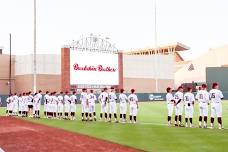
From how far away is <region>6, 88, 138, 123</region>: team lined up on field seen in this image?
24.7 meters

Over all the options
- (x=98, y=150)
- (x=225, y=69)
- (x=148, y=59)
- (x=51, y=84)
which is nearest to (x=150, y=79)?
(x=148, y=59)

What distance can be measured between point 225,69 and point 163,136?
2504 inches

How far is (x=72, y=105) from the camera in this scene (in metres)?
28.6

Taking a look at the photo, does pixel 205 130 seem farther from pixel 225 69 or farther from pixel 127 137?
pixel 225 69

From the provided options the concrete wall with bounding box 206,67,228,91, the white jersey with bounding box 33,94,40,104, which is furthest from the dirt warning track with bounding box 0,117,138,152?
the concrete wall with bounding box 206,67,228,91

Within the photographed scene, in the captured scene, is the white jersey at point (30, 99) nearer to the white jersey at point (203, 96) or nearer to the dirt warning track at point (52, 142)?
the dirt warning track at point (52, 142)

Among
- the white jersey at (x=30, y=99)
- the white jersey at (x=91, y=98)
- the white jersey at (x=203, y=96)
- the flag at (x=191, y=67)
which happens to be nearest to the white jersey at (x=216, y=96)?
the white jersey at (x=203, y=96)

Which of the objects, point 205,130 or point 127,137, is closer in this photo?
point 127,137

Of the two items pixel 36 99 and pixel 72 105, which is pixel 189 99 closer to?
pixel 72 105

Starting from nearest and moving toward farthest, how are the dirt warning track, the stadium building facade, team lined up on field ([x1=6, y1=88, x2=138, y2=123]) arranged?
the dirt warning track < team lined up on field ([x1=6, y1=88, x2=138, y2=123]) < the stadium building facade

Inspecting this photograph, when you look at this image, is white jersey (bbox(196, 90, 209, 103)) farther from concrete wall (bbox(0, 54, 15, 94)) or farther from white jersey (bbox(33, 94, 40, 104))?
concrete wall (bbox(0, 54, 15, 94))

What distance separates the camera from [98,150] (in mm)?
13633

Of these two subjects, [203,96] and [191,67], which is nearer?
[203,96]

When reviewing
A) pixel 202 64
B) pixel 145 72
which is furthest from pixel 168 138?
pixel 202 64
